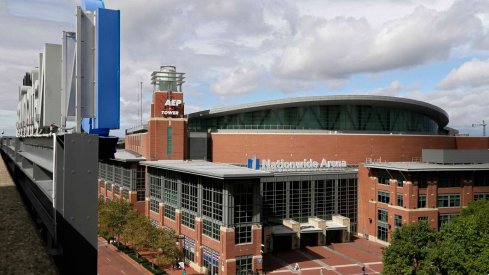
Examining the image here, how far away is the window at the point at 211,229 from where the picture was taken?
5647cm

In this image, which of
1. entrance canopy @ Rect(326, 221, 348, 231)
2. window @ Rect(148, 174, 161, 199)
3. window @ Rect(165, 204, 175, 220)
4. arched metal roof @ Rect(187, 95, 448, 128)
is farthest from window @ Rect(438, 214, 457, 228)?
window @ Rect(148, 174, 161, 199)

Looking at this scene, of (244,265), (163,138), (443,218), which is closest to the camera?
(244,265)

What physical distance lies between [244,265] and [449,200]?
Result: 38084mm

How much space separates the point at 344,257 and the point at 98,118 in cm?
6233

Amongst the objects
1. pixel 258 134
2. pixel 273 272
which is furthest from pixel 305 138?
pixel 273 272

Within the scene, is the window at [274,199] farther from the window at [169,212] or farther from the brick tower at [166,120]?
the brick tower at [166,120]

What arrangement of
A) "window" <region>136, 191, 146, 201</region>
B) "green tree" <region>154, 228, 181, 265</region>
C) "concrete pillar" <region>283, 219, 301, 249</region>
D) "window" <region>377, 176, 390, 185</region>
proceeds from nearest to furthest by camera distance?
"green tree" <region>154, 228, 181, 265</region>
"concrete pillar" <region>283, 219, 301, 249</region>
"window" <region>377, 176, 390, 185</region>
"window" <region>136, 191, 146, 201</region>

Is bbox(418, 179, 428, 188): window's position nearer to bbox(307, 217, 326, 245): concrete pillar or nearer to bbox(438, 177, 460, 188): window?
bbox(438, 177, 460, 188): window

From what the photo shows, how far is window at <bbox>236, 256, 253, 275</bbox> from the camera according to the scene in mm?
55250

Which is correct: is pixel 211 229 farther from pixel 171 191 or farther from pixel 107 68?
pixel 107 68

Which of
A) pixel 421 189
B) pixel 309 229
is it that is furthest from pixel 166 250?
pixel 421 189

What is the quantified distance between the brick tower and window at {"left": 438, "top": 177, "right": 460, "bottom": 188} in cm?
4662

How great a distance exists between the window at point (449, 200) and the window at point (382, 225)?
8972mm

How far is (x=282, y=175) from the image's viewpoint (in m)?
73.1
